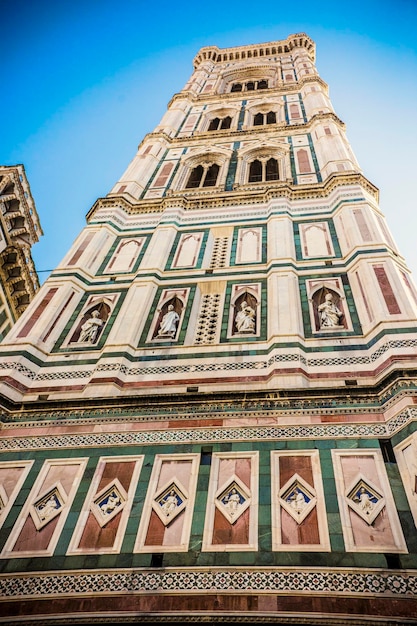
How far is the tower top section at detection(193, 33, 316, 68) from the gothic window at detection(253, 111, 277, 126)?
9.42 meters

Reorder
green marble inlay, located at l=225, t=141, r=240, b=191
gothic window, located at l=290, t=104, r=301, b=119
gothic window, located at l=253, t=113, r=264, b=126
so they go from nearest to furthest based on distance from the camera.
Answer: green marble inlay, located at l=225, t=141, r=240, b=191 < gothic window, located at l=290, t=104, r=301, b=119 < gothic window, located at l=253, t=113, r=264, b=126

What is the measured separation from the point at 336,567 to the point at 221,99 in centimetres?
1953

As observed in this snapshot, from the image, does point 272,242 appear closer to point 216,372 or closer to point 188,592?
point 216,372

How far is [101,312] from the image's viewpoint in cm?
881

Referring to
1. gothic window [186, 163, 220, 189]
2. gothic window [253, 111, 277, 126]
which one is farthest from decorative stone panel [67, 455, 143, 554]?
gothic window [253, 111, 277, 126]

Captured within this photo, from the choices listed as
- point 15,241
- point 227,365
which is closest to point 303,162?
point 15,241

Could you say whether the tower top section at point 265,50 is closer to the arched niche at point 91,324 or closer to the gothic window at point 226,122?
the gothic window at point 226,122

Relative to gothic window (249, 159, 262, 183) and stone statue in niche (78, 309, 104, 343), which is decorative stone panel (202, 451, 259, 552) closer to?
stone statue in niche (78, 309, 104, 343)

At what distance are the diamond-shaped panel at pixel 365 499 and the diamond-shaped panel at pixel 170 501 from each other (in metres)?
1.53

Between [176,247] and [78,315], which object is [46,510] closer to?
[78,315]

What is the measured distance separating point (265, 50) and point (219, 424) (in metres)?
25.5

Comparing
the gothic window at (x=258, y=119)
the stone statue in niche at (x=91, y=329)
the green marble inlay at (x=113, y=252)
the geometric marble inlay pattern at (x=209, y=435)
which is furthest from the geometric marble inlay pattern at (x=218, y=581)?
the gothic window at (x=258, y=119)

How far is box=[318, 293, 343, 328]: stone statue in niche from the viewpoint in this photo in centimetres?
746

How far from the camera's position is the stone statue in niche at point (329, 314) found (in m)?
7.46
